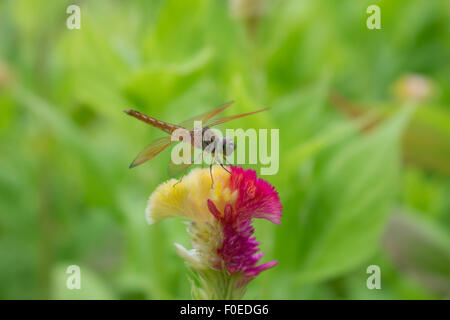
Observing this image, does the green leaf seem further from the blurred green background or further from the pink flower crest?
the pink flower crest

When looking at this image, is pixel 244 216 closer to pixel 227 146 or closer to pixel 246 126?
pixel 227 146

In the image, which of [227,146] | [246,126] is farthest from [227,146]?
[246,126]

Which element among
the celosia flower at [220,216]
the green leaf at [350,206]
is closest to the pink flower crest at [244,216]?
the celosia flower at [220,216]

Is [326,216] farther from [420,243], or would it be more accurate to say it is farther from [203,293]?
[203,293]

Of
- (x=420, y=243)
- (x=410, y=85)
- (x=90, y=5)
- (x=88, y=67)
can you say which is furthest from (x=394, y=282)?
(x=90, y=5)

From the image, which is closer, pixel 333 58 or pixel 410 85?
pixel 410 85

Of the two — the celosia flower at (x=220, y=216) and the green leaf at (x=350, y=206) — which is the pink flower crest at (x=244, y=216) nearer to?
the celosia flower at (x=220, y=216)
